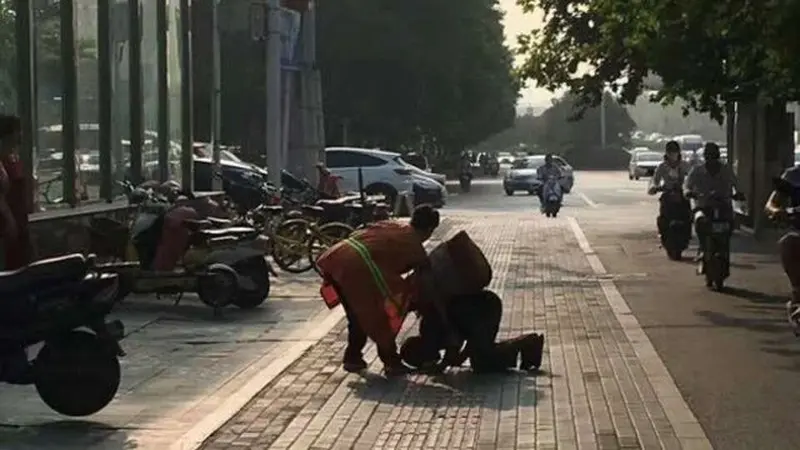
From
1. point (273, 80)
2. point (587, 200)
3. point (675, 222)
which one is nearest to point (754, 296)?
point (675, 222)

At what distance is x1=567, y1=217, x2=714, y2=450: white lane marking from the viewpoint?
9.49 metres

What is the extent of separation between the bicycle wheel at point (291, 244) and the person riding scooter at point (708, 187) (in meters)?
5.20

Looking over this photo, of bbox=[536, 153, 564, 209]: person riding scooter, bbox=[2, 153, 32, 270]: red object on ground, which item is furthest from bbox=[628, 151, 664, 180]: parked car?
bbox=[2, 153, 32, 270]: red object on ground

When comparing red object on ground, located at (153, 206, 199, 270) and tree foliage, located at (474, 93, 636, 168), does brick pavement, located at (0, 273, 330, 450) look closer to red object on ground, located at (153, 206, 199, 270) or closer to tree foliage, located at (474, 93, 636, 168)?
red object on ground, located at (153, 206, 199, 270)

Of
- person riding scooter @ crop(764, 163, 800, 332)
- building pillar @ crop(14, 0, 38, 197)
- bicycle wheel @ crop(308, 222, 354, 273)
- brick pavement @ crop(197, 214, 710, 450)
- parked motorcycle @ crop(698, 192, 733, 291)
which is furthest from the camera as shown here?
bicycle wheel @ crop(308, 222, 354, 273)

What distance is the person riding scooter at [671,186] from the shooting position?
23594mm

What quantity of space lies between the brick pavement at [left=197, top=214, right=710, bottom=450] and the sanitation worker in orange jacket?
35cm

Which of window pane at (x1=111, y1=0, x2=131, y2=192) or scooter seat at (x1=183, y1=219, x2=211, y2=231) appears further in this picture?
window pane at (x1=111, y1=0, x2=131, y2=192)

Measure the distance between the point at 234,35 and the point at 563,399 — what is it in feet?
167

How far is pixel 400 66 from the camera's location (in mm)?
64750

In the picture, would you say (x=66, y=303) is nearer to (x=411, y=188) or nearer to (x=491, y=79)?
(x=411, y=188)

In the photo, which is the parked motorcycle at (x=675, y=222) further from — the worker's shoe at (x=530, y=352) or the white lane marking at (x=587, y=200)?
the white lane marking at (x=587, y=200)

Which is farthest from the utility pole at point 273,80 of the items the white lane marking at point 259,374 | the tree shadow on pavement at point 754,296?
the white lane marking at point 259,374

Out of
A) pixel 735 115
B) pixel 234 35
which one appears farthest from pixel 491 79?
pixel 735 115
